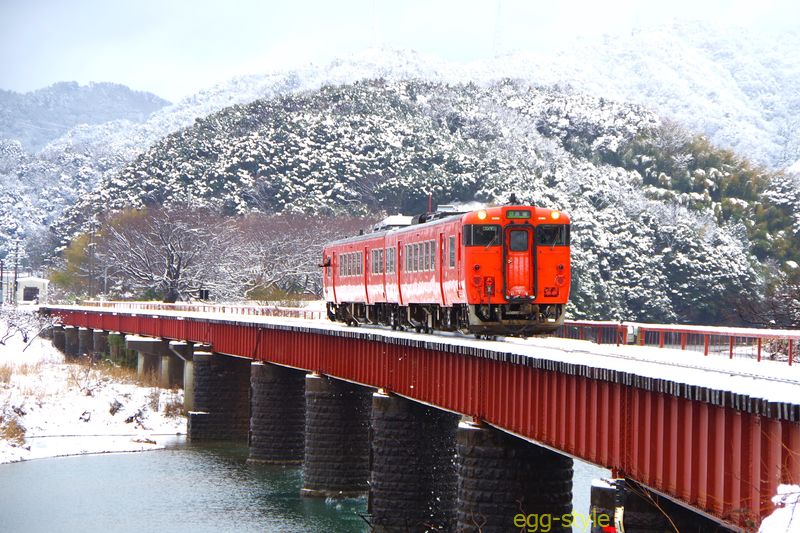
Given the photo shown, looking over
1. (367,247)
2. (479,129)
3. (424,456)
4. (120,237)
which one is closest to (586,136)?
(479,129)

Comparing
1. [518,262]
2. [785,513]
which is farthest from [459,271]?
[785,513]

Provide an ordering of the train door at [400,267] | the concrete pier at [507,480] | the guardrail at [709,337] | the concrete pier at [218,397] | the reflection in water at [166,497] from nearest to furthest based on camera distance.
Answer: the guardrail at [709,337] < the concrete pier at [507,480] < the reflection in water at [166,497] < the train door at [400,267] < the concrete pier at [218,397]

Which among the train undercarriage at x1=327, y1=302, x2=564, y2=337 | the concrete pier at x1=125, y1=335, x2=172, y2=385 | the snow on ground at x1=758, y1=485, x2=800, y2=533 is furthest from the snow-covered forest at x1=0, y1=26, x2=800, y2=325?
the snow on ground at x1=758, y1=485, x2=800, y2=533

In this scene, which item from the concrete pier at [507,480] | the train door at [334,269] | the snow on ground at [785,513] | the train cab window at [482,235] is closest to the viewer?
the snow on ground at [785,513]

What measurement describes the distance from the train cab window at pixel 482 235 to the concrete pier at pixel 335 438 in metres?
12.5

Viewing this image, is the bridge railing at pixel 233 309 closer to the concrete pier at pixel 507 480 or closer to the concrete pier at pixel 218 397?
the concrete pier at pixel 218 397

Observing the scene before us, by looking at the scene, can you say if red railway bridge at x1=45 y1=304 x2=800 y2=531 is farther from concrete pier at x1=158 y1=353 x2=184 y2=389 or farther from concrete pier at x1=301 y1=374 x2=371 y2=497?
concrete pier at x1=158 y1=353 x2=184 y2=389

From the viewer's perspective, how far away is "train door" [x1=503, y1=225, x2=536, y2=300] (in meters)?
33.0

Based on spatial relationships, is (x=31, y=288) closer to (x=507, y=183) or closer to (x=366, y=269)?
(x=507, y=183)

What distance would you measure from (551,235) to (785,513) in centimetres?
2060

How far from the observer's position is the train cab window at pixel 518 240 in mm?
33500

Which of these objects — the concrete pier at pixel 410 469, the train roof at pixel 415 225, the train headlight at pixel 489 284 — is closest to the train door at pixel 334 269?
the train roof at pixel 415 225

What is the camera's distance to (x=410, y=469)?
1412 inches

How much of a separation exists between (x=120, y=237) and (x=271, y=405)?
62.3 m
